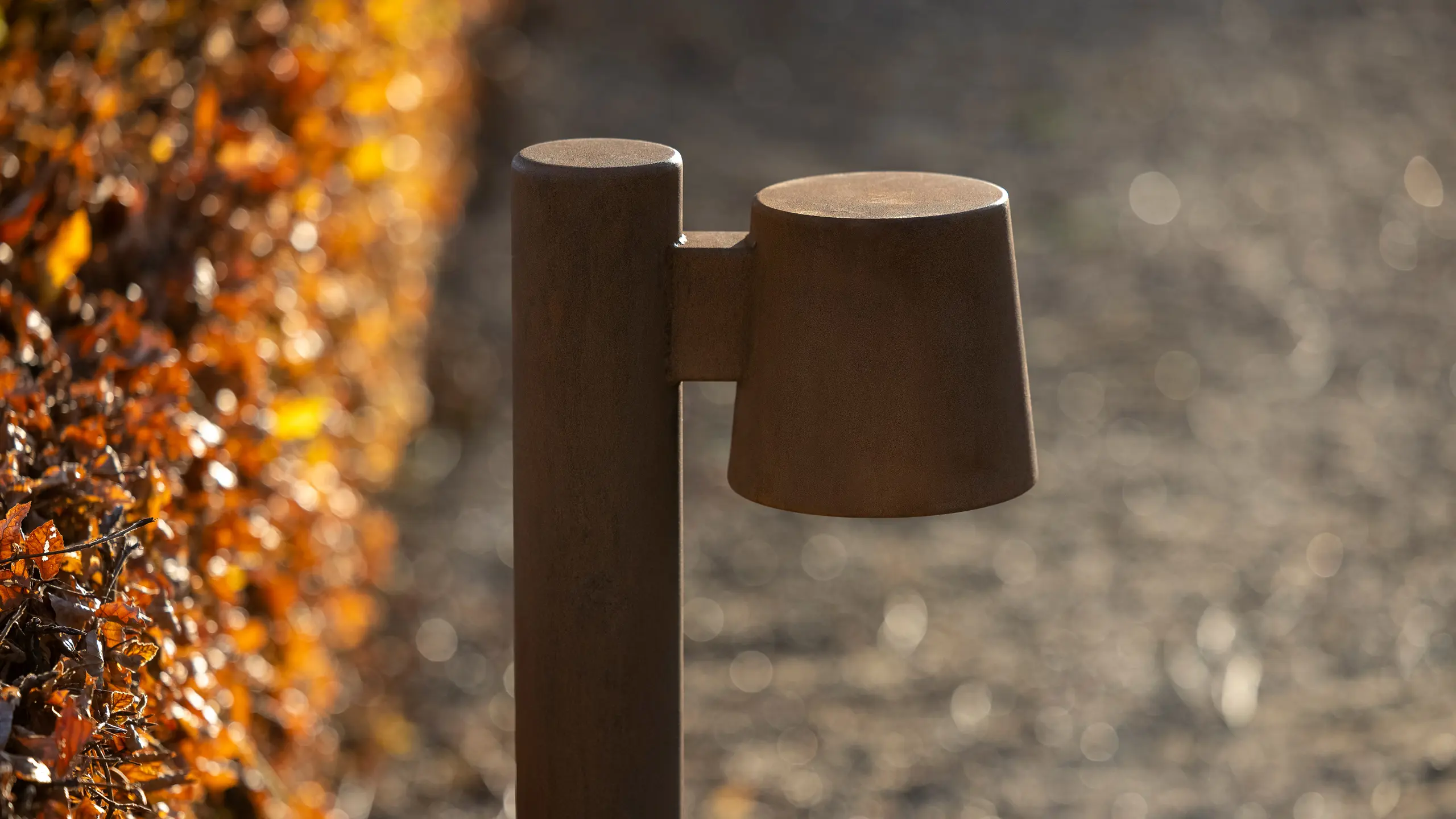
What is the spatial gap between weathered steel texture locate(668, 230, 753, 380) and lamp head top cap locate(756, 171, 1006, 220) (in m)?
0.09

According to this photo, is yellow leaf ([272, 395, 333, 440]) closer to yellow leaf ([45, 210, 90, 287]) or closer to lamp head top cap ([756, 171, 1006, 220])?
yellow leaf ([45, 210, 90, 287])

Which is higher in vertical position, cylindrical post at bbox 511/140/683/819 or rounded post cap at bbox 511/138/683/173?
rounded post cap at bbox 511/138/683/173

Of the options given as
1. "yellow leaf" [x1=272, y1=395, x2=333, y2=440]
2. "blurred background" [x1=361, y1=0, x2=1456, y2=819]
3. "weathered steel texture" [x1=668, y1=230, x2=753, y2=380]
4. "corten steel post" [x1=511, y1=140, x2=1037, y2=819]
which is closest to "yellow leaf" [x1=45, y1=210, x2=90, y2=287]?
"yellow leaf" [x1=272, y1=395, x2=333, y2=440]

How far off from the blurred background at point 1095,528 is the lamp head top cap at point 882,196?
6.26 feet

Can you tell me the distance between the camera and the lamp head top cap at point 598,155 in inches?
70.2

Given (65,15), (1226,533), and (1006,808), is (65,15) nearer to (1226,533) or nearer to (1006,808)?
(1006,808)

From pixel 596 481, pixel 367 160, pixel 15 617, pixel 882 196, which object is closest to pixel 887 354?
pixel 882 196

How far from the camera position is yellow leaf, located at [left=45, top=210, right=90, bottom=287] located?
197 centimetres

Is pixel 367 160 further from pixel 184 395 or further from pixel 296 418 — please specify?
pixel 184 395

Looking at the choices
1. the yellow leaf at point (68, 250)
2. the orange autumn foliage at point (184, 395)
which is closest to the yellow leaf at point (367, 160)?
the orange autumn foliage at point (184, 395)

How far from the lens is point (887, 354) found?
1713 millimetres

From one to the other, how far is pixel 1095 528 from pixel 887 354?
9.98 ft

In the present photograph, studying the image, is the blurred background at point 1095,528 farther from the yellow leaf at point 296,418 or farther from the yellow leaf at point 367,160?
the yellow leaf at point 367,160

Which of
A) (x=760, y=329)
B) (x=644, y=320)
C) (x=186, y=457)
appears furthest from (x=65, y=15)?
(x=760, y=329)
